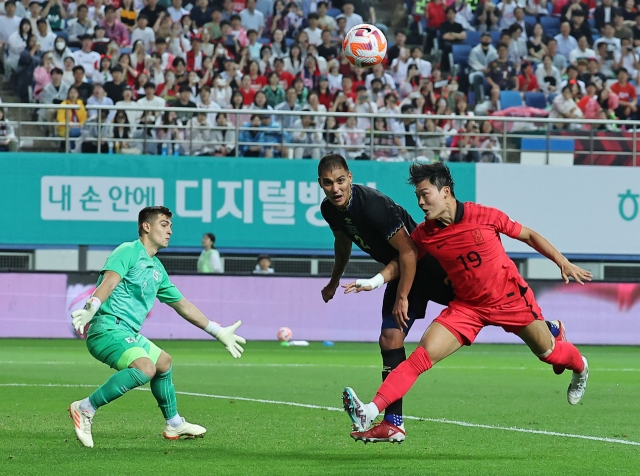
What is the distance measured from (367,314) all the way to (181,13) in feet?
26.8

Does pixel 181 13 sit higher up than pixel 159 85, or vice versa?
pixel 181 13

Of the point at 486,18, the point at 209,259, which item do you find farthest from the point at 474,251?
the point at 486,18

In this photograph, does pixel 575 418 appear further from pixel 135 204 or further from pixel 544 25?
pixel 544 25

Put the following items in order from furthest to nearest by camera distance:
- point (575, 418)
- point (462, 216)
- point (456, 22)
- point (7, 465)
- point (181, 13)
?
point (456, 22)
point (181, 13)
point (575, 418)
point (462, 216)
point (7, 465)

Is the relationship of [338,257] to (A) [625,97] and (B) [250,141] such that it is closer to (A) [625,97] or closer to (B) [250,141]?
(B) [250,141]

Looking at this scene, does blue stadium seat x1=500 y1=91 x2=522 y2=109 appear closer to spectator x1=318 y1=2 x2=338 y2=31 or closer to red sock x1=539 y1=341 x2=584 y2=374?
spectator x1=318 y1=2 x2=338 y2=31

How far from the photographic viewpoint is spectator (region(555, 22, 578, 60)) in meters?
26.8

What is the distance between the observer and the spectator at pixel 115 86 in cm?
Result: 2189

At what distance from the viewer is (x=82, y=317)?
7.66 meters

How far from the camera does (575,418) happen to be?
1033 centimetres

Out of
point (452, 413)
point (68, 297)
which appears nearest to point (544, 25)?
point (68, 297)

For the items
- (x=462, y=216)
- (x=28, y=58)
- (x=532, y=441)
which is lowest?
(x=532, y=441)

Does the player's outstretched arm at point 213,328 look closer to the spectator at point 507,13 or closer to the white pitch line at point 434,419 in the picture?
the white pitch line at point 434,419

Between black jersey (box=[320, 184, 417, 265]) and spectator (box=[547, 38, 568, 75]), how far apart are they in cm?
1889
